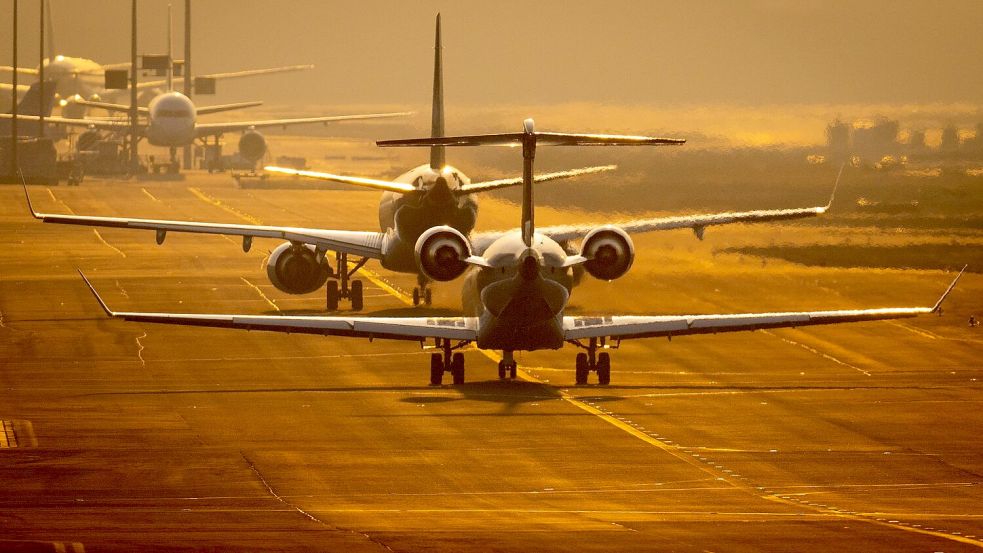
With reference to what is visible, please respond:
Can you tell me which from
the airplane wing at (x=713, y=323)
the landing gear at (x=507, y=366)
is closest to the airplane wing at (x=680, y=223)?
the landing gear at (x=507, y=366)

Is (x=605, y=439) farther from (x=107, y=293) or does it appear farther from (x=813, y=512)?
(x=107, y=293)

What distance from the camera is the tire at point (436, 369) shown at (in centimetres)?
5172

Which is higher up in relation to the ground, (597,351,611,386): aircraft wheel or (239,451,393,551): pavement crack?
(597,351,611,386): aircraft wheel

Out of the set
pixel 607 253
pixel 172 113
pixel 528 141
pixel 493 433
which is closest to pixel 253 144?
pixel 172 113

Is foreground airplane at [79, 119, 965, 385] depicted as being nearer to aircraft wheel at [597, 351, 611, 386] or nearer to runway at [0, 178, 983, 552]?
aircraft wheel at [597, 351, 611, 386]

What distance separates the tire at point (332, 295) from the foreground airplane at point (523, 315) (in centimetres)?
1869

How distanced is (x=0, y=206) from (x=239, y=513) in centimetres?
9066

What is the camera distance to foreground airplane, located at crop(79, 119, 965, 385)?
160 feet

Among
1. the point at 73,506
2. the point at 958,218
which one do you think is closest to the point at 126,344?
the point at 73,506

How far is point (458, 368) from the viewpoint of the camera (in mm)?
52094

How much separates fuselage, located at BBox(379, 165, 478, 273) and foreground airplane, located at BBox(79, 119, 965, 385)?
15956 mm

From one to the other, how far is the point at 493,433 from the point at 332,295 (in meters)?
25.9

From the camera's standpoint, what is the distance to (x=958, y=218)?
8925cm

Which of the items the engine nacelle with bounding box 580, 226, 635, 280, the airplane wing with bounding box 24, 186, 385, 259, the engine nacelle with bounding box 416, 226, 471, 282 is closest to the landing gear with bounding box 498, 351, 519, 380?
the engine nacelle with bounding box 416, 226, 471, 282
